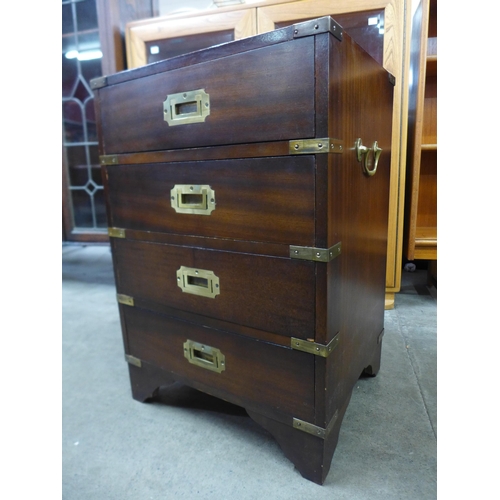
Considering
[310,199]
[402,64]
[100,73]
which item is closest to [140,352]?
[310,199]

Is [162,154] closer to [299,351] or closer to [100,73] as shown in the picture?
[299,351]

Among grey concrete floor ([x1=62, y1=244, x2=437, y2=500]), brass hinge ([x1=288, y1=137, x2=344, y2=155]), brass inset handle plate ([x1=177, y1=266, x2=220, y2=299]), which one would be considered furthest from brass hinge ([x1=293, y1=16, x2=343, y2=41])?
grey concrete floor ([x1=62, y1=244, x2=437, y2=500])

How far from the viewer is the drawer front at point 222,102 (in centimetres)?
61

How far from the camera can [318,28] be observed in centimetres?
57

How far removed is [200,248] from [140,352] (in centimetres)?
39

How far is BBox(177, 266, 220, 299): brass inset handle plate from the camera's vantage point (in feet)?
2.59

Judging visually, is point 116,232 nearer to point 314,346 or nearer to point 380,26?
point 314,346

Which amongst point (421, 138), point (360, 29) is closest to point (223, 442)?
point (421, 138)

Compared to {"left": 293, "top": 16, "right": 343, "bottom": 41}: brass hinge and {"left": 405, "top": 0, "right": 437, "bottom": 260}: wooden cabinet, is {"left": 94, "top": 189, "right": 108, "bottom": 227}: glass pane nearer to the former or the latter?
{"left": 405, "top": 0, "right": 437, "bottom": 260}: wooden cabinet

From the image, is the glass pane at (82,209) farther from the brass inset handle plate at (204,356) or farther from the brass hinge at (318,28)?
the brass hinge at (318,28)

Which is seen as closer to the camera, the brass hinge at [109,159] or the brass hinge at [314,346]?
the brass hinge at [314,346]

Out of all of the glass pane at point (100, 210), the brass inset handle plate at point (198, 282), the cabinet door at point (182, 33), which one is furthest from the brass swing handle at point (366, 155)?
the glass pane at point (100, 210)

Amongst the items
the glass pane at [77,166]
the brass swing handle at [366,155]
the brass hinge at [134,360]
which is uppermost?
the glass pane at [77,166]

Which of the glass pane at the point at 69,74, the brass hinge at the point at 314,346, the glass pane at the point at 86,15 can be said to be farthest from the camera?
Result: the glass pane at the point at 69,74
